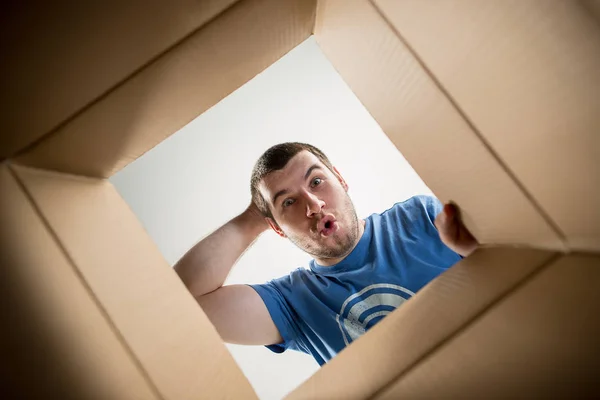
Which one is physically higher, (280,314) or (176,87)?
(176,87)

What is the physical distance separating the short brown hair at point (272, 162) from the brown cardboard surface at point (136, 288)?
500 millimetres

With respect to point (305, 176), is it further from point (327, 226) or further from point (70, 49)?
point (70, 49)

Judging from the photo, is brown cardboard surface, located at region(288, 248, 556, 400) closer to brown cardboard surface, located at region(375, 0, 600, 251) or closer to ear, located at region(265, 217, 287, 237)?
brown cardboard surface, located at region(375, 0, 600, 251)

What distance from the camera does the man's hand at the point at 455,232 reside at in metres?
0.64

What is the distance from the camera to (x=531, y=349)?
0.42 meters

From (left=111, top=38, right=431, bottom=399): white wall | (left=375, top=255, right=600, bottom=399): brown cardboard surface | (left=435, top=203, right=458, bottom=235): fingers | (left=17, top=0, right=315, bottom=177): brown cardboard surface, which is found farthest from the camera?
(left=111, top=38, right=431, bottom=399): white wall

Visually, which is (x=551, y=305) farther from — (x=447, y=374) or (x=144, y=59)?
(x=144, y=59)

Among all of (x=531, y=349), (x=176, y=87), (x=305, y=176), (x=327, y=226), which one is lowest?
(x=531, y=349)

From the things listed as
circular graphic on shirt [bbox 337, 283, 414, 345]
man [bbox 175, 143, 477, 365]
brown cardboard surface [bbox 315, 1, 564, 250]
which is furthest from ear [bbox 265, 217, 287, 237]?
brown cardboard surface [bbox 315, 1, 564, 250]

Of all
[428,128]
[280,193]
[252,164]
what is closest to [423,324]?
[428,128]

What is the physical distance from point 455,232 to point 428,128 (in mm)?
174

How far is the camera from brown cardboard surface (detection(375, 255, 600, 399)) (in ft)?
1.29

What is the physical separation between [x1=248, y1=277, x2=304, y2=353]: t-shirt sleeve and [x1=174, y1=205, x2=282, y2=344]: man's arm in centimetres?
1

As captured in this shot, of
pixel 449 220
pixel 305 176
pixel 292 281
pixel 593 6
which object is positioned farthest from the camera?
pixel 292 281
